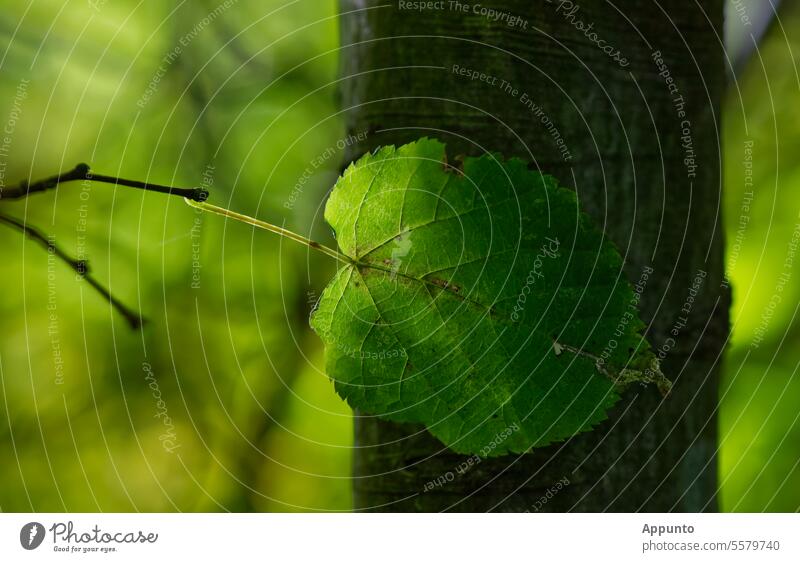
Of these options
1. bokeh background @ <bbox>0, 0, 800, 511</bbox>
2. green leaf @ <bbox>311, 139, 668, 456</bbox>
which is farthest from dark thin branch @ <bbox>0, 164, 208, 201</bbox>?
green leaf @ <bbox>311, 139, 668, 456</bbox>

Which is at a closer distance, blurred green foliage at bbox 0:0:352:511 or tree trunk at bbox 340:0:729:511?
tree trunk at bbox 340:0:729:511

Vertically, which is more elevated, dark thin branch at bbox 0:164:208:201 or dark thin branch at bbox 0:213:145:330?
dark thin branch at bbox 0:164:208:201

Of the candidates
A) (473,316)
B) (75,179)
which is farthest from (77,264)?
(473,316)

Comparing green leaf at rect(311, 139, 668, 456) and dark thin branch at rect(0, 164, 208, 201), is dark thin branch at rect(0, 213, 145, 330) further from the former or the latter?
green leaf at rect(311, 139, 668, 456)

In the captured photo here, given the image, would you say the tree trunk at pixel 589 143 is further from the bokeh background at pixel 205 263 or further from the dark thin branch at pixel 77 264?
the dark thin branch at pixel 77 264

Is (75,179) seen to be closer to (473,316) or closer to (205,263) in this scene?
(205,263)
